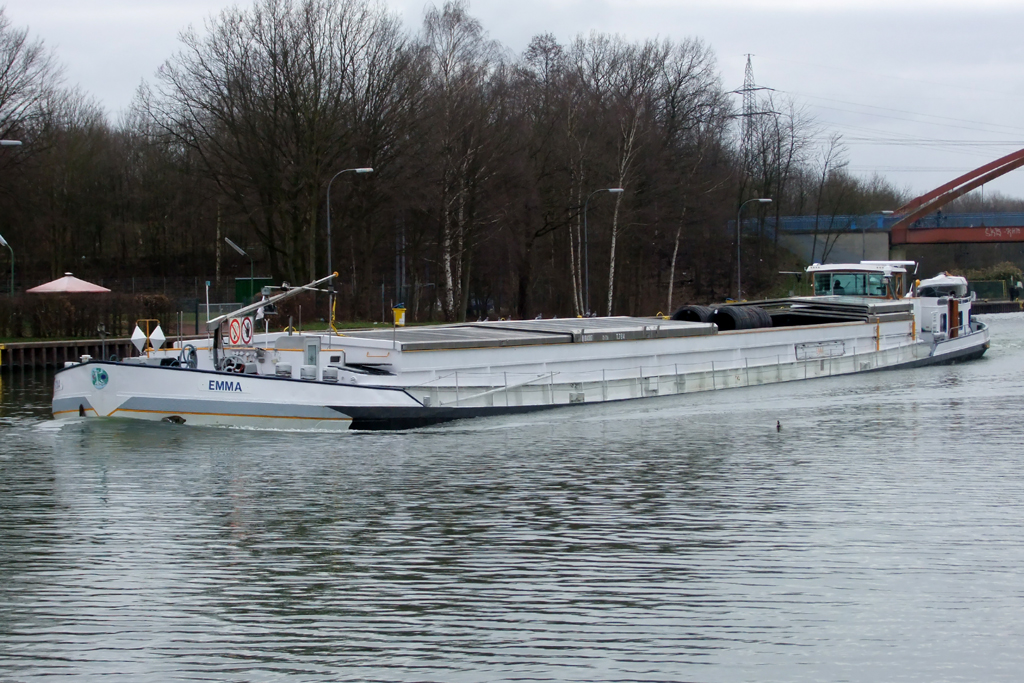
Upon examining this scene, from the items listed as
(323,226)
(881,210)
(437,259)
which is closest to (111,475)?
(323,226)

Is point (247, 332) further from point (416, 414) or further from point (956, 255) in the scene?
point (956, 255)

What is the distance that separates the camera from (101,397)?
24031mm

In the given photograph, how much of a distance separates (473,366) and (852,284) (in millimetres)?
25461

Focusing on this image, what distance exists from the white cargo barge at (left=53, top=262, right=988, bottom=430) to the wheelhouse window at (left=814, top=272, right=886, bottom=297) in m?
1.92

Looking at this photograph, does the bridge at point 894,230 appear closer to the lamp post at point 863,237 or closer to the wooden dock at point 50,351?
the lamp post at point 863,237

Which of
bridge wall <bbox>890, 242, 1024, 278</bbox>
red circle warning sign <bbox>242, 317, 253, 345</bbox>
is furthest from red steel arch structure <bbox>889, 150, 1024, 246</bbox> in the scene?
red circle warning sign <bbox>242, 317, 253, 345</bbox>

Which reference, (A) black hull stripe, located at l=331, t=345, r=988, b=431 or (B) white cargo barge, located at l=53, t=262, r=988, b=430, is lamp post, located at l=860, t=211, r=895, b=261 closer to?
(B) white cargo barge, located at l=53, t=262, r=988, b=430

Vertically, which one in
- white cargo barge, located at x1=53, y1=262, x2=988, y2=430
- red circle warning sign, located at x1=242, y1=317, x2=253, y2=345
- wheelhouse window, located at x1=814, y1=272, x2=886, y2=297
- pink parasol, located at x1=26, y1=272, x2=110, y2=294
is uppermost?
pink parasol, located at x1=26, y1=272, x2=110, y2=294

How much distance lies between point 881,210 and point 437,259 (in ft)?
183

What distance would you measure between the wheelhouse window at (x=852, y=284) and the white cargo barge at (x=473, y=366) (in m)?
1.92

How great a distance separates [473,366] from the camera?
2916 cm

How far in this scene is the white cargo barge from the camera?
23.9 m

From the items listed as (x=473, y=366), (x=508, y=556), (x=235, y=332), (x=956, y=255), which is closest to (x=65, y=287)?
(x=235, y=332)

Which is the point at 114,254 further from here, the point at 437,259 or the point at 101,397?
the point at 101,397
